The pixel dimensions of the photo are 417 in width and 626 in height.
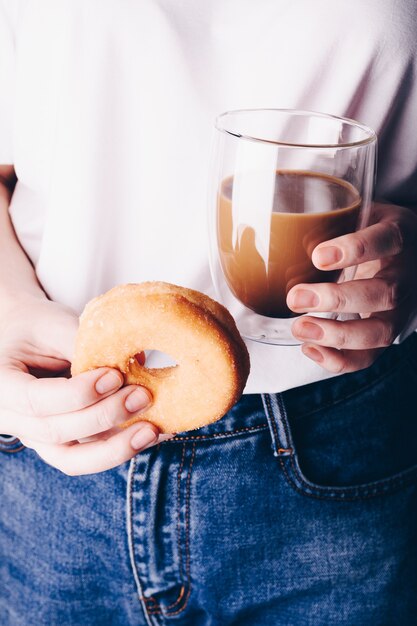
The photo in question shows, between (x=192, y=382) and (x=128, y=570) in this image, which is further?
(x=128, y=570)

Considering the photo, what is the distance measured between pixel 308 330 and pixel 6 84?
2.07ft

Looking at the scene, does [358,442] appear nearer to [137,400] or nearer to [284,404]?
[284,404]

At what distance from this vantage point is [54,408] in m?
0.70

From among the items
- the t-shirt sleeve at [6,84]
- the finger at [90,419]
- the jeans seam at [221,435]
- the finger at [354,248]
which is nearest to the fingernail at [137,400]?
the finger at [90,419]

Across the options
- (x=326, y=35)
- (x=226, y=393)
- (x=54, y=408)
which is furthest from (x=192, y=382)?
(x=326, y=35)

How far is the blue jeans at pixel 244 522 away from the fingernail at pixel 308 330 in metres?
0.19

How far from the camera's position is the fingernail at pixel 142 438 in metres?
0.76

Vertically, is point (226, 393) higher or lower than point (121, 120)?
lower

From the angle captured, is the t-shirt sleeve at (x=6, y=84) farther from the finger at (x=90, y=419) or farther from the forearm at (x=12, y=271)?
the finger at (x=90, y=419)

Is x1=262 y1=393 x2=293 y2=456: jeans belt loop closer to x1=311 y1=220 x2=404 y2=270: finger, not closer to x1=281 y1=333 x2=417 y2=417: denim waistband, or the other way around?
x1=281 y1=333 x2=417 y2=417: denim waistband

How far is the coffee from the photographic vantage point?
2.23 feet

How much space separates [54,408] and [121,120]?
45cm

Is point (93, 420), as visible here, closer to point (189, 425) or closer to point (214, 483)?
point (189, 425)

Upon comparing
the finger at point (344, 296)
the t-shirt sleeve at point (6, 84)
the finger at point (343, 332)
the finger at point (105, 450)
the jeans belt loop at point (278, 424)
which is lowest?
the jeans belt loop at point (278, 424)
